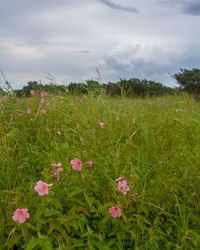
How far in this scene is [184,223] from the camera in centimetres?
140

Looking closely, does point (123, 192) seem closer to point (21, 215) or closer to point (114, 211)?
point (114, 211)

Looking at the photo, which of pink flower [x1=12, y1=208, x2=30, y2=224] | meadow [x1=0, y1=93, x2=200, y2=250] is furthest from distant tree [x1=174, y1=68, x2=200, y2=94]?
pink flower [x1=12, y1=208, x2=30, y2=224]

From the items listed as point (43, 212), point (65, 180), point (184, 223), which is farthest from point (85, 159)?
point (184, 223)

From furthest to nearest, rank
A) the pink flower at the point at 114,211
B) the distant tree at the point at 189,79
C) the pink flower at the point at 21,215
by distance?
1. the distant tree at the point at 189,79
2. the pink flower at the point at 114,211
3. the pink flower at the point at 21,215

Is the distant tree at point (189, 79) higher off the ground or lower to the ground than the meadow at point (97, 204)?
higher

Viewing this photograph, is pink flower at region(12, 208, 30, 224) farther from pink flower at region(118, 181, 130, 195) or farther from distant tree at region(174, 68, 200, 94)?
distant tree at region(174, 68, 200, 94)

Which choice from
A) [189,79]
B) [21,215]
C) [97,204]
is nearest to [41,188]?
[21,215]

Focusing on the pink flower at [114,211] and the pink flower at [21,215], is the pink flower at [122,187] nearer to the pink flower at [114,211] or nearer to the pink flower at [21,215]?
the pink flower at [114,211]

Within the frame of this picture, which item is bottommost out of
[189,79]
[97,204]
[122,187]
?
[97,204]

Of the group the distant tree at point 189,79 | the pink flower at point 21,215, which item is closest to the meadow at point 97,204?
the pink flower at point 21,215

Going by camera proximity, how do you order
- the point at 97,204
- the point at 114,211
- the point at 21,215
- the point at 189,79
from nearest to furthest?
the point at 21,215 → the point at 114,211 → the point at 97,204 → the point at 189,79

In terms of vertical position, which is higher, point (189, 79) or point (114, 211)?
point (189, 79)

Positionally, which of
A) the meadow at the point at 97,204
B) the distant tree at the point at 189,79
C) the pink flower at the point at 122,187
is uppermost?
the distant tree at the point at 189,79

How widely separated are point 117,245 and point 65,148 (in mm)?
962
